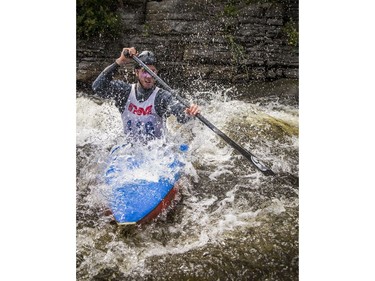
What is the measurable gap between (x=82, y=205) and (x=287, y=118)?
1.17 m

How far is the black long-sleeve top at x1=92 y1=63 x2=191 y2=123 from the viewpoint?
262cm

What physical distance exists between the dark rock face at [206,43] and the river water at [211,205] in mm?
123

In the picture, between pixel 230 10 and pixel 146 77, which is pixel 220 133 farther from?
pixel 230 10

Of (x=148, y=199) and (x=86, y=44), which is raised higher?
(x=86, y=44)

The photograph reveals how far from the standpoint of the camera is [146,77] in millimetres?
2641

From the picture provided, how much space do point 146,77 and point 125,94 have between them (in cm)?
15

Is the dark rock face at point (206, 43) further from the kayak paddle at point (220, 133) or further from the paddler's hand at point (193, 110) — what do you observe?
the paddler's hand at point (193, 110)

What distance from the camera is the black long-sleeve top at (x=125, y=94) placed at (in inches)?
103

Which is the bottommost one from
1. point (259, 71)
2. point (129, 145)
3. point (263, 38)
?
point (129, 145)

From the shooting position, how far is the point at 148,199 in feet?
8.34

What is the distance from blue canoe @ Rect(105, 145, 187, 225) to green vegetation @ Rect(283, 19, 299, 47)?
2.58ft

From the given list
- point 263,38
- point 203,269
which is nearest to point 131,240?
point 203,269

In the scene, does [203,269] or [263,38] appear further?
[263,38]
